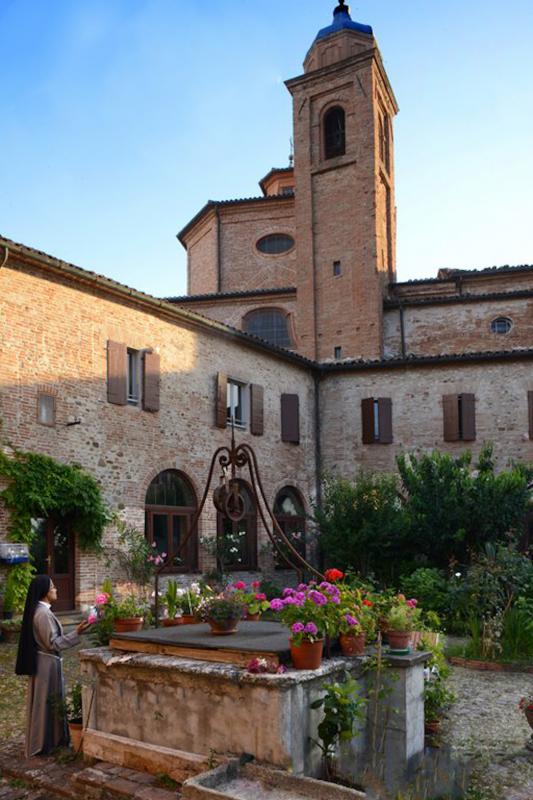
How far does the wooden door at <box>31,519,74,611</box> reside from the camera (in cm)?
1309

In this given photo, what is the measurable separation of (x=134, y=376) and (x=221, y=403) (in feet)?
8.56

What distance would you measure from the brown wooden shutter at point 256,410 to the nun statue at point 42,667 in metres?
12.3

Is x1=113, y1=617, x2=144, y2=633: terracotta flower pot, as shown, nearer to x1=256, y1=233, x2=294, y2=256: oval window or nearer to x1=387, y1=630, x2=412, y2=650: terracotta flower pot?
x1=387, y1=630, x2=412, y2=650: terracotta flower pot

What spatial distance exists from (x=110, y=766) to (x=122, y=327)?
1055cm

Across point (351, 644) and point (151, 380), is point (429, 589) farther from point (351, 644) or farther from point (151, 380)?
point (351, 644)

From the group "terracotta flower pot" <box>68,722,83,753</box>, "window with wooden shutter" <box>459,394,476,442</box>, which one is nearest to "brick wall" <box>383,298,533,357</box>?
"window with wooden shutter" <box>459,394,476,442</box>

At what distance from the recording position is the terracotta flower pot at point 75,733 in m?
5.96

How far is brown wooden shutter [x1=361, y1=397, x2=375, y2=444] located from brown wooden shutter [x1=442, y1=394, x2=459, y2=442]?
6.41 ft

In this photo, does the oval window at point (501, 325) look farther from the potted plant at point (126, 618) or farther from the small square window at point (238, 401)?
the potted plant at point (126, 618)

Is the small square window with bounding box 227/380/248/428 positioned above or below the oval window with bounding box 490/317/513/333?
below

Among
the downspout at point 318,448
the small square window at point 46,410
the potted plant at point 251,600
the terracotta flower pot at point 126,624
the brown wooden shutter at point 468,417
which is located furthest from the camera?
the downspout at point 318,448

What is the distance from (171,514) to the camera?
15.9 metres

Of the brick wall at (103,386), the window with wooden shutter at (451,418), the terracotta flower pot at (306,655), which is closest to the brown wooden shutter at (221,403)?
the brick wall at (103,386)

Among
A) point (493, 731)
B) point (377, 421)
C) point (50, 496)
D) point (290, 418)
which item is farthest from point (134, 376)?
point (493, 731)
